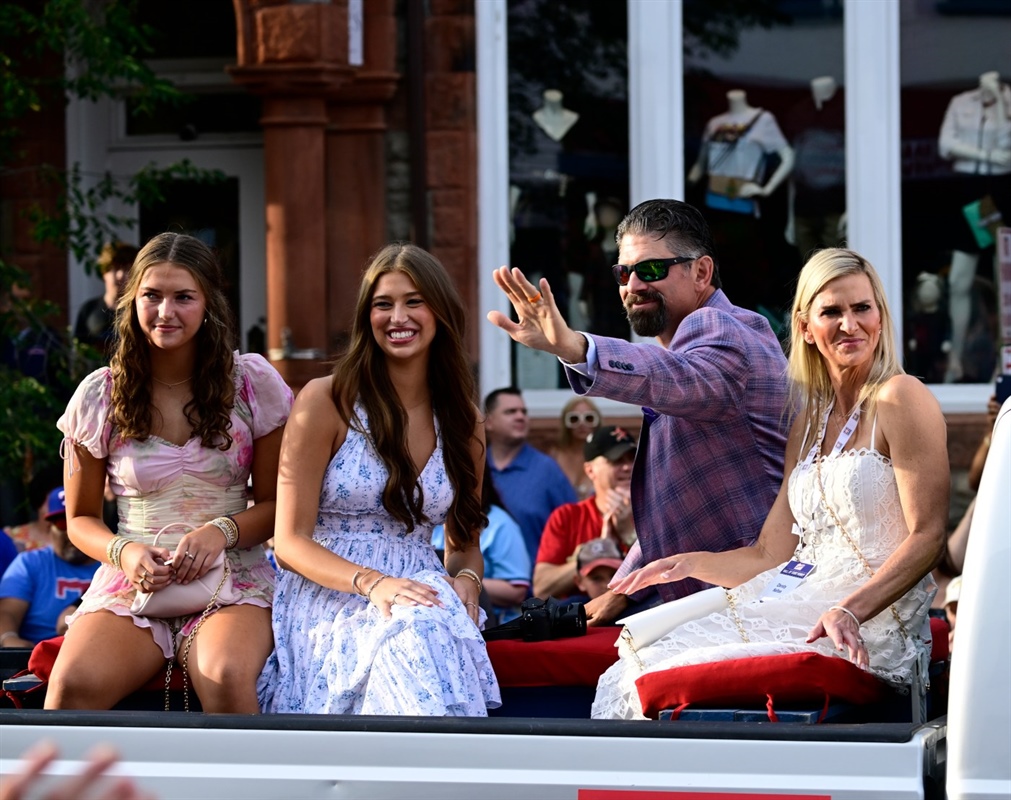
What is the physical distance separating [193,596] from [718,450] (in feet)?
4.64

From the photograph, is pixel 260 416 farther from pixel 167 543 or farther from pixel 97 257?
pixel 97 257

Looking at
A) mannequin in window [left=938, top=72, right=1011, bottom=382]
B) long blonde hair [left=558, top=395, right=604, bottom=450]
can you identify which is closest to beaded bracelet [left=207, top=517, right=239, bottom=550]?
long blonde hair [left=558, top=395, right=604, bottom=450]

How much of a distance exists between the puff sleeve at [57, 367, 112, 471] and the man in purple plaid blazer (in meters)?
1.22

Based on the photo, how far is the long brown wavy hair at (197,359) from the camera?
438 centimetres

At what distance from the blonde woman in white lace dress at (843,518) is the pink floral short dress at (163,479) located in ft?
3.51

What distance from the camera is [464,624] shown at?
4039mm

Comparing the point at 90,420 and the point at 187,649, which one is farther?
the point at 90,420

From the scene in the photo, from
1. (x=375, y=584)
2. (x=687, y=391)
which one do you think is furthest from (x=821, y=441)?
(x=375, y=584)

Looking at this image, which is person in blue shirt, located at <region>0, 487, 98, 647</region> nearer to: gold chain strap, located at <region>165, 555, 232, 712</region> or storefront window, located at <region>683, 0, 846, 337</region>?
gold chain strap, located at <region>165, 555, 232, 712</region>

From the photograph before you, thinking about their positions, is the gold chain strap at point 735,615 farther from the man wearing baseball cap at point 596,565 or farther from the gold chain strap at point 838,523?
the man wearing baseball cap at point 596,565

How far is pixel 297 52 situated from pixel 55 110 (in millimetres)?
1984

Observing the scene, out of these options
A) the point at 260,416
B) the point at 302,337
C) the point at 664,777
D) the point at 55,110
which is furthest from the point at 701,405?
the point at 55,110

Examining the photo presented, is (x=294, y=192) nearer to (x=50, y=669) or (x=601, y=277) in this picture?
(x=601, y=277)

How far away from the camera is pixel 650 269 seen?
181 inches
